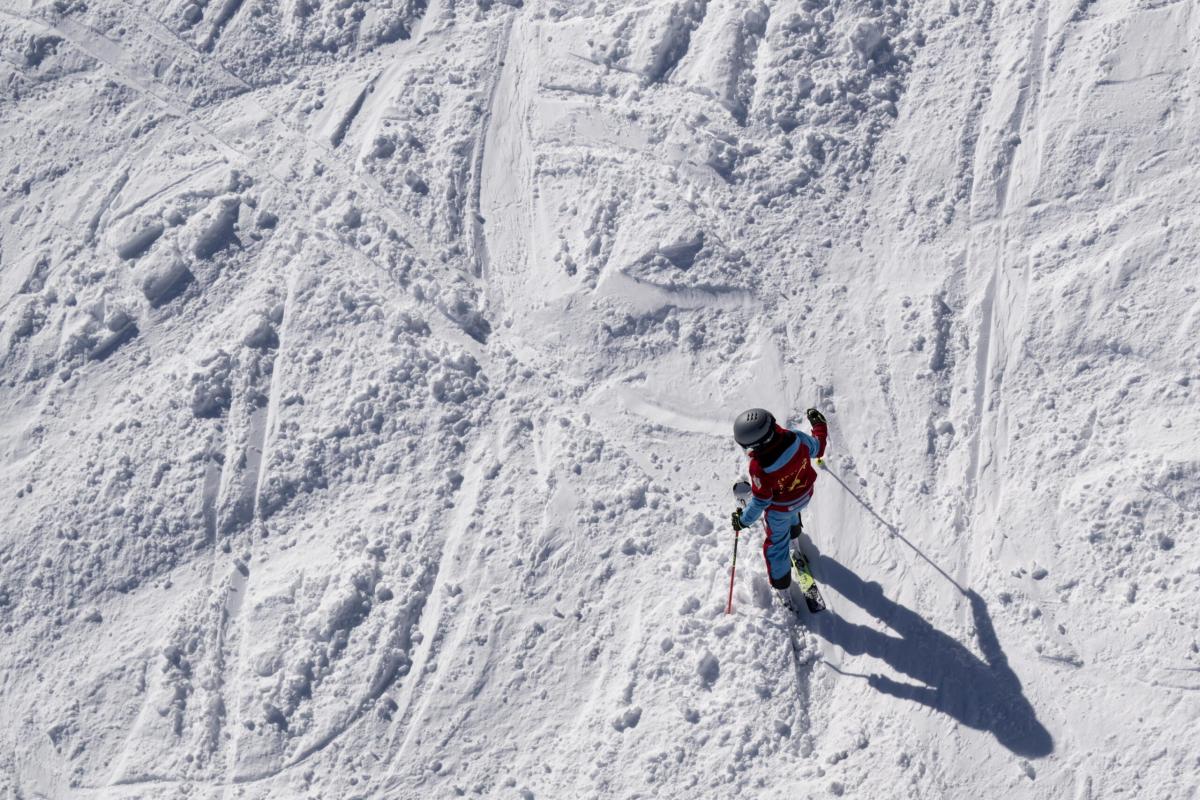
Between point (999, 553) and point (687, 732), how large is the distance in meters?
2.55

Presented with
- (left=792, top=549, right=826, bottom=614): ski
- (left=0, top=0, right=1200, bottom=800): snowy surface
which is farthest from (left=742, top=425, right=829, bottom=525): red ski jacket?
(left=0, top=0, right=1200, bottom=800): snowy surface

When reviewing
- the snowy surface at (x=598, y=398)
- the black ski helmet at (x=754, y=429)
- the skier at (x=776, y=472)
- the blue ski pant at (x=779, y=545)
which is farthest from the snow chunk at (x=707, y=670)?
the black ski helmet at (x=754, y=429)

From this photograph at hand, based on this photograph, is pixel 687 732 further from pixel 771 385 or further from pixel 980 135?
pixel 980 135

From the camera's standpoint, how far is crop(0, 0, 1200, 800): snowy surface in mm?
6617

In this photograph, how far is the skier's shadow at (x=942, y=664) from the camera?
6359mm

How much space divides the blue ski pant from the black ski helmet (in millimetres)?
659

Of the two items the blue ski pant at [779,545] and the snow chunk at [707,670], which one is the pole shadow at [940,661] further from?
the snow chunk at [707,670]

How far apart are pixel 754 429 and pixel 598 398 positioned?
235cm

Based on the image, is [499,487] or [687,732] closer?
[687,732]

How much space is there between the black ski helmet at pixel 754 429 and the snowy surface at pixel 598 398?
1.64 meters

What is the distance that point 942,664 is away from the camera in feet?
21.6

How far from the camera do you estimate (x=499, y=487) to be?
7.46 metres

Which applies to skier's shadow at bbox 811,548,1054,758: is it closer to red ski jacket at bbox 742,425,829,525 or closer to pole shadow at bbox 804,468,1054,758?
pole shadow at bbox 804,468,1054,758

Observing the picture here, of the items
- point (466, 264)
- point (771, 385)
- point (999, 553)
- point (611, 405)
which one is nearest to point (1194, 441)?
point (999, 553)
